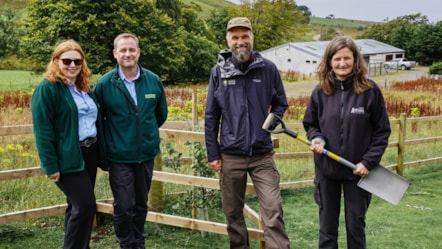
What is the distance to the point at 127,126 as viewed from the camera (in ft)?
10.5

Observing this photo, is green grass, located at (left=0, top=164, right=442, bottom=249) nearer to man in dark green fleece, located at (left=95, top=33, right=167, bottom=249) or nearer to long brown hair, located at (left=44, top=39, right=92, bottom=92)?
man in dark green fleece, located at (left=95, top=33, right=167, bottom=249)

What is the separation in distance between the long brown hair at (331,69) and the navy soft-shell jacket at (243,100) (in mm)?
355

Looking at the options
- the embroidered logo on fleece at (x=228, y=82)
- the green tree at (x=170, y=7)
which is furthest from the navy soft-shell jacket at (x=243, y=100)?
the green tree at (x=170, y=7)

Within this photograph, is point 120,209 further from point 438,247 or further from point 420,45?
point 420,45

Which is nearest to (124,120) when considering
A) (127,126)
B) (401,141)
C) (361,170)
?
(127,126)

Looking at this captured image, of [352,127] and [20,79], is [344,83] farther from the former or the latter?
[20,79]

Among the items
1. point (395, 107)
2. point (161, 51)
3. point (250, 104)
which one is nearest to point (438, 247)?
point (250, 104)

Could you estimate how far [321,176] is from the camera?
3.14 metres

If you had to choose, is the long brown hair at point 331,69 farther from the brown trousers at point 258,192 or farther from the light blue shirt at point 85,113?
the light blue shirt at point 85,113

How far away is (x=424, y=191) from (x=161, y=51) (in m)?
21.5

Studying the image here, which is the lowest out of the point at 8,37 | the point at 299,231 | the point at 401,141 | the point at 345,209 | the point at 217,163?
the point at 299,231

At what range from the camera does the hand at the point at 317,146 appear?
119 inches

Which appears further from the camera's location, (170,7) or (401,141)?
(170,7)

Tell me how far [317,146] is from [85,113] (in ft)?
5.30
